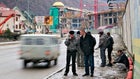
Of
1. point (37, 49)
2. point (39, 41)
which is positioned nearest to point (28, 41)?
point (39, 41)

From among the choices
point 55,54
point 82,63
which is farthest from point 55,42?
point 82,63

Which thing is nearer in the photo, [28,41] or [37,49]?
[37,49]

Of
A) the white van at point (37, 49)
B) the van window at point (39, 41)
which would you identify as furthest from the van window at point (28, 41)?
the van window at point (39, 41)

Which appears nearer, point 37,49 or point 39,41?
point 37,49

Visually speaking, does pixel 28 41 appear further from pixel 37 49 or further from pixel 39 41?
pixel 37 49

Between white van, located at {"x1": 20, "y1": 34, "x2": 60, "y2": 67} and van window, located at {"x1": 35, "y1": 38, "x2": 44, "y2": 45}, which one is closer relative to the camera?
white van, located at {"x1": 20, "y1": 34, "x2": 60, "y2": 67}

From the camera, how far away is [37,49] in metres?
18.8

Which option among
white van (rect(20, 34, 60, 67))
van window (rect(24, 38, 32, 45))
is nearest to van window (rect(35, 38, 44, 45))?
white van (rect(20, 34, 60, 67))

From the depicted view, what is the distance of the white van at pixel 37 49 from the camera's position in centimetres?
1870

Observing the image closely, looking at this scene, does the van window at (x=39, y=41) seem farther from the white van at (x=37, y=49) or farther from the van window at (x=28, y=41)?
the van window at (x=28, y=41)

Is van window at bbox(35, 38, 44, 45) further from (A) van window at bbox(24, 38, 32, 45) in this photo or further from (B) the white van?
(A) van window at bbox(24, 38, 32, 45)

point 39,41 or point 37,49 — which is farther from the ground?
point 39,41

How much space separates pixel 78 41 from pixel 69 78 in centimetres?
168

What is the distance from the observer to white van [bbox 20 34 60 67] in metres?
18.7
